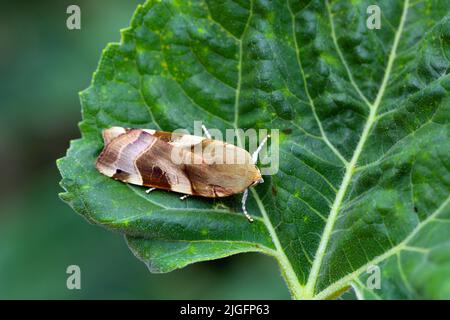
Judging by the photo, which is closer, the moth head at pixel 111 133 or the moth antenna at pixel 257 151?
the moth antenna at pixel 257 151

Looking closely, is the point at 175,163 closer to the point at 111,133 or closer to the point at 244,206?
the point at 111,133

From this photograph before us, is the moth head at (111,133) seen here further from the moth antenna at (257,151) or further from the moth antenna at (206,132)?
the moth antenna at (257,151)

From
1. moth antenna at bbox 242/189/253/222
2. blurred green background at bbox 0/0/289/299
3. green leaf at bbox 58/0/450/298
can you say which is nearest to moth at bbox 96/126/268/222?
moth antenna at bbox 242/189/253/222

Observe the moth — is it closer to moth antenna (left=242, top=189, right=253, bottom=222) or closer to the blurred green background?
moth antenna (left=242, top=189, right=253, bottom=222)

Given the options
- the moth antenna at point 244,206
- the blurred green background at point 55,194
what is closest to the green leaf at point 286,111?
the moth antenna at point 244,206

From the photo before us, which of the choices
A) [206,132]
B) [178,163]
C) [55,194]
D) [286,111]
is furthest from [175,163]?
[55,194]
